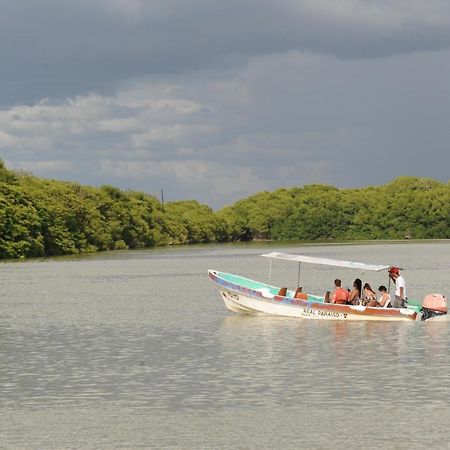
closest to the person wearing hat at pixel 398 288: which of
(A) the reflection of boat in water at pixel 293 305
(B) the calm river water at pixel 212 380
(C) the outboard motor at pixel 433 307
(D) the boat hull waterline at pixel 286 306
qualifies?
(A) the reflection of boat in water at pixel 293 305

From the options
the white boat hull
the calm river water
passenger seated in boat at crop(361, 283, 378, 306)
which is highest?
passenger seated in boat at crop(361, 283, 378, 306)

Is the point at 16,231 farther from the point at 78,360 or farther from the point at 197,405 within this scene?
the point at 197,405

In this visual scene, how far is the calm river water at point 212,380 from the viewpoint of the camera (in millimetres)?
20203

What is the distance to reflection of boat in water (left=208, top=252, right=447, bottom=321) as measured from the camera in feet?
130

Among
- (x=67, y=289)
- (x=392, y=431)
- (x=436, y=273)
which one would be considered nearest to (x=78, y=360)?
(x=392, y=431)

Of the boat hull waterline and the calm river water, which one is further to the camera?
the boat hull waterline

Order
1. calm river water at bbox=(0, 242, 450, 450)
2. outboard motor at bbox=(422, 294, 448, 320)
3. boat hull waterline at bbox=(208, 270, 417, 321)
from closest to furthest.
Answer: calm river water at bbox=(0, 242, 450, 450)
boat hull waterline at bbox=(208, 270, 417, 321)
outboard motor at bbox=(422, 294, 448, 320)

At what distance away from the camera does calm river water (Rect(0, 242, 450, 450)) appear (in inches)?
795

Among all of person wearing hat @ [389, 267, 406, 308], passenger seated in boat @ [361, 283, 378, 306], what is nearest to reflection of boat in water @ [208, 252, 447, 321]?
person wearing hat @ [389, 267, 406, 308]

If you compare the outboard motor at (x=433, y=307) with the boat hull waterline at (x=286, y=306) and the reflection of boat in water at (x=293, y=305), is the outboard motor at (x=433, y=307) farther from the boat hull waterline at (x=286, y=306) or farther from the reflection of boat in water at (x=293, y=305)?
the boat hull waterline at (x=286, y=306)

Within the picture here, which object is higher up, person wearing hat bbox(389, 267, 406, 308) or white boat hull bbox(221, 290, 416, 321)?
person wearing hat bbox(389, 267, 406, 308)

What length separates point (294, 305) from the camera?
40906 mm

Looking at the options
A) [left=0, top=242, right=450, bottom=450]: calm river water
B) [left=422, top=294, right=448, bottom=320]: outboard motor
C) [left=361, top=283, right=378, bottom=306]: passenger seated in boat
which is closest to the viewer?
[left=0, top=242, right=450, bottom=450]: calm river water

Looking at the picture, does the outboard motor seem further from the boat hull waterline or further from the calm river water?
the boat hull waterline
